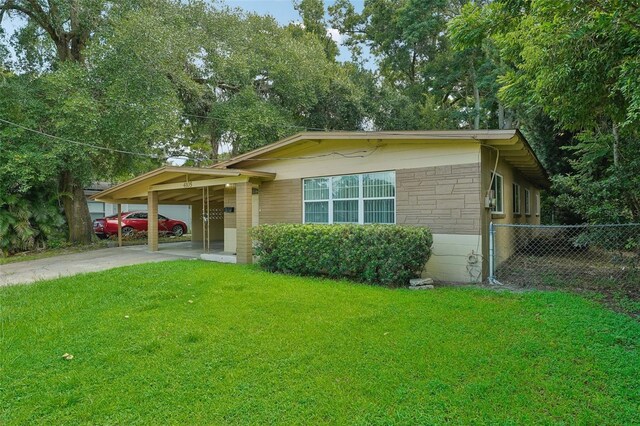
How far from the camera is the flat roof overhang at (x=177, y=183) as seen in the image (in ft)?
31.2

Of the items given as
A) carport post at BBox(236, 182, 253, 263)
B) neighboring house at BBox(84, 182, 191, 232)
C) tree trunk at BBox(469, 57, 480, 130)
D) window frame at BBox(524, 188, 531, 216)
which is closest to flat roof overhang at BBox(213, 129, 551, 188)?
carport post at BBox(236, 182, 253, 263)

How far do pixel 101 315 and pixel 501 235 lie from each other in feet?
28.0

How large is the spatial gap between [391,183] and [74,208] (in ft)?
43.7

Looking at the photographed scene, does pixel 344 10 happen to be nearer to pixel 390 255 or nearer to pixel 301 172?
pixel 301 172

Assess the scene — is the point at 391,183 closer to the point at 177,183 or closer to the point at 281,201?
the point at 281,201

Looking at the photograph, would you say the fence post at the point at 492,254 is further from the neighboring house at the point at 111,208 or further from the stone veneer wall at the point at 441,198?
the neighboring house at the point at 111,208

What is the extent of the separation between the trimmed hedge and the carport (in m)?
1.50

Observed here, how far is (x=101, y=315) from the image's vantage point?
475cm

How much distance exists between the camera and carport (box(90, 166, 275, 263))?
9320mm

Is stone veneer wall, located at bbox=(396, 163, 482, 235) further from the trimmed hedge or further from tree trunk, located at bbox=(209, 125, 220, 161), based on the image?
tree trunk, located at bbox=(209, 125, 220, 161)

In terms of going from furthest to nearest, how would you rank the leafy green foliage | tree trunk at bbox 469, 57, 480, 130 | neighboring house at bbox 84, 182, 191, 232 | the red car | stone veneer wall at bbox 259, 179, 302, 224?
neighboring house at bbox 84, 182, 191, 232
tree trunk at bbox 469, 57, 480, 130
the red car
the leafy green foliage
stone veneer wall at bbox 259, 179, 302, 224

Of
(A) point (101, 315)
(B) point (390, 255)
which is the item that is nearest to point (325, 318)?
(B) point (390, 255)

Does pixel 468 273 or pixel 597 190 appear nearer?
pixel 468 273

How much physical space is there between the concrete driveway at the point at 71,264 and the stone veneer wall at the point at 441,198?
6.88 meters
